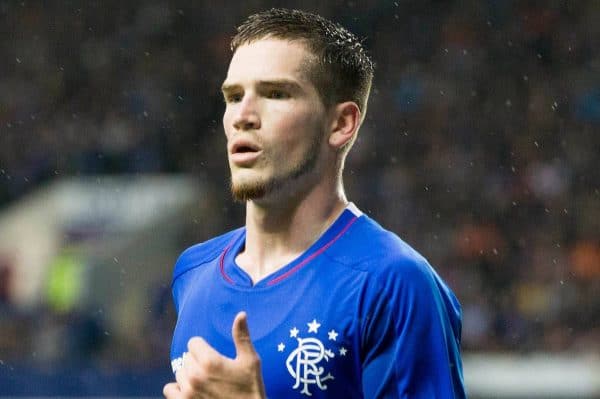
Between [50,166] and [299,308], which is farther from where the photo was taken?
[50,166]

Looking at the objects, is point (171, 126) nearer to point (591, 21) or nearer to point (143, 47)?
point (143, 47)

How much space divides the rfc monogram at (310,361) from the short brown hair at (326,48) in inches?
23.8

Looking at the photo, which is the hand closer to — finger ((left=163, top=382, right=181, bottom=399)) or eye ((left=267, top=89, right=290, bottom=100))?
finger ((left=163, top=382, right=181, bottom=399))

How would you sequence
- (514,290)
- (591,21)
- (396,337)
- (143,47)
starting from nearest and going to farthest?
1. (396,337)
2. (514,290)
3. (591,21)
4. (143,47)

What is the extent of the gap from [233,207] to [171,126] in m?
2.34

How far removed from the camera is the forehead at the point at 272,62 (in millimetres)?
3066

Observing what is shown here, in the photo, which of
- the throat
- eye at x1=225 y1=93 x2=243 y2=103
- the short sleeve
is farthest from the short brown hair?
the short sleeve

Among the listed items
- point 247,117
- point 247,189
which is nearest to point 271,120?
point 247,117

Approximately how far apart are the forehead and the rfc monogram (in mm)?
610

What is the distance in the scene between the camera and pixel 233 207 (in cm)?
1363

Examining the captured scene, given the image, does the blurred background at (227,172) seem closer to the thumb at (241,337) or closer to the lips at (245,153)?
the lips at (245,153)

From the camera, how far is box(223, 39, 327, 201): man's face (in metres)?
3.02

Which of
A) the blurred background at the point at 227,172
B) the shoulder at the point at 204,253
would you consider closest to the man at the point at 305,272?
the shoulder at the point at 204,253

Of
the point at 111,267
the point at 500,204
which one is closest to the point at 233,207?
the point at 111,267
